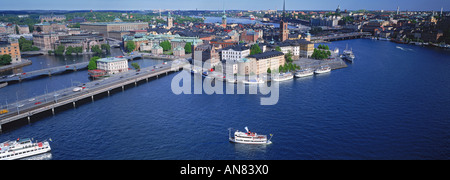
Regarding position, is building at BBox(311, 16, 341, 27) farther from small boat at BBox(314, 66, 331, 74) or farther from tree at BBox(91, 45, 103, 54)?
tree at BBox(91, 45, 103, 54)

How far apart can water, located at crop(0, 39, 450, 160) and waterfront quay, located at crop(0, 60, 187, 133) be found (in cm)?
149

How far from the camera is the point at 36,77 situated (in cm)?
5369

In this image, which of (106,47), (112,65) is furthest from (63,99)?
(106,47)

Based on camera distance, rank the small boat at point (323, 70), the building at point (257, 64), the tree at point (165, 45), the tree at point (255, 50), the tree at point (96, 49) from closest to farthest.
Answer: the building at point (257, 64), the small boat at point (323, 70), the tree at point (255, 50), the tree at point (96, 49), the tree at point (165, 45)

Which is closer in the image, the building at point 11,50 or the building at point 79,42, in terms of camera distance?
the building at point 11,50

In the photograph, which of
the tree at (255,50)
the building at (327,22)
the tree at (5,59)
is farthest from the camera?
the building at (327,22)

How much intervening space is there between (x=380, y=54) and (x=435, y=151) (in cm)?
5707

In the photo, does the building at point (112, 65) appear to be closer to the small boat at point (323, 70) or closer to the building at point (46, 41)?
the small boat at point (323, 70)

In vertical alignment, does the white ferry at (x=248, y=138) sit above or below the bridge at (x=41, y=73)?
below

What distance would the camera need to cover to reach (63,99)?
37969mm

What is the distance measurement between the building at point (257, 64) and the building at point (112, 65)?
20.1 meters

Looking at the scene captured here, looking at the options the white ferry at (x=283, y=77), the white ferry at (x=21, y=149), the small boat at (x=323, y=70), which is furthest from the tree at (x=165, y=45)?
the white ferry at (x=21, y=149)

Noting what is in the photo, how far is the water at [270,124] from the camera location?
2636 centimetres
